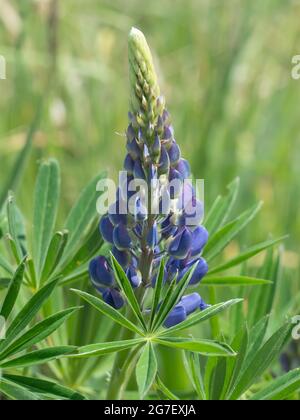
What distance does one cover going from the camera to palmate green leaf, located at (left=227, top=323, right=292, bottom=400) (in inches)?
54.2

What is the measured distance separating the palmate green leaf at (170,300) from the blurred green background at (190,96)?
1.39m

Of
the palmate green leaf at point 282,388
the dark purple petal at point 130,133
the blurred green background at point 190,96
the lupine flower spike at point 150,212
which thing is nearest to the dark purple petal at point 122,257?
the lupine flower spike at point 150,212

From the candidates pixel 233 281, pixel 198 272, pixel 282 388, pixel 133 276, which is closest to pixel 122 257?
pixel 133 276

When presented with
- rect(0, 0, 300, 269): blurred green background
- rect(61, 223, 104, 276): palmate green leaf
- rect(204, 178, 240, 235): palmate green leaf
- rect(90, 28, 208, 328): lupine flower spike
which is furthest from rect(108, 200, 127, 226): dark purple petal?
rect(0, 0, 300, 269): blurred green background

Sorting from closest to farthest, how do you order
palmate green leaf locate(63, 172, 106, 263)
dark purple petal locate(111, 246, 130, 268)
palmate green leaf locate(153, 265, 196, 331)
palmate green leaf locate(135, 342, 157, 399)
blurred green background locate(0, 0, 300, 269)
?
palmate green leaf locate(135, 342, 157, 399) < palmate green leaf locate(153, 265, 196, 331) < dark purple petal locate(111, 246, 130, 268) < palmate green leaf locate(63, 172, 106, 263) < blurred green background locate(0, 0, 300, 269)

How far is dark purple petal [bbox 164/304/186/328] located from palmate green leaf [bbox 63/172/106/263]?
0.32 meters

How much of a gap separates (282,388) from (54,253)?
487 mm

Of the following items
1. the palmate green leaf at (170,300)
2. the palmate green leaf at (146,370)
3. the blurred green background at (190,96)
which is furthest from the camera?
the blurred green background at (190,96)

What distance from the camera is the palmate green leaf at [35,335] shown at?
134 cm

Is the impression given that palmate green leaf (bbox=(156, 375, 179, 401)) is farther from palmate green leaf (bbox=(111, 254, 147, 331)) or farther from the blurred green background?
the blurred green background

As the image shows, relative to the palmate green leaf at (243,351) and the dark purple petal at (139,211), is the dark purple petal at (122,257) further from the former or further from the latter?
the palmate green leaf at (243,351)

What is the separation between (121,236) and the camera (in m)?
1.38

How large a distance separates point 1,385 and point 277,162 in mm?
1992

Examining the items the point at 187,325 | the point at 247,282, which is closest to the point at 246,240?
the point at 247,282
